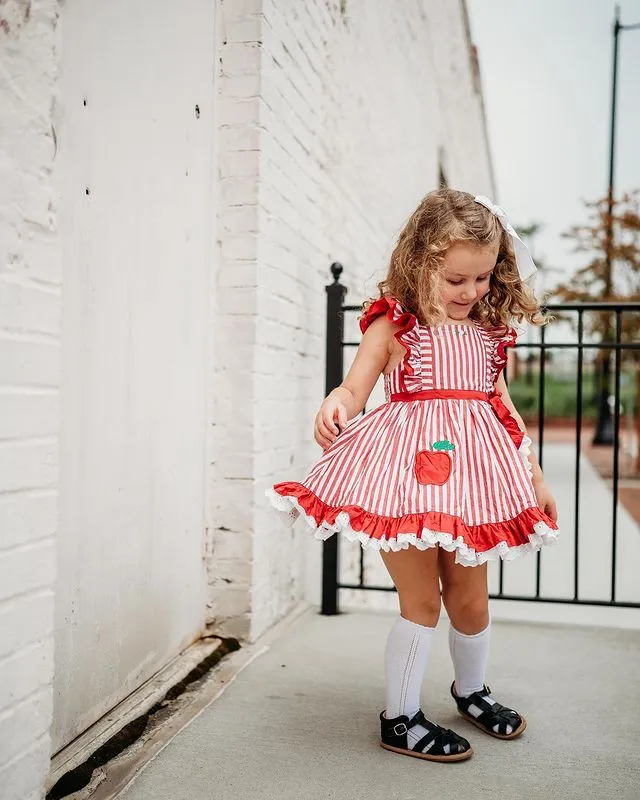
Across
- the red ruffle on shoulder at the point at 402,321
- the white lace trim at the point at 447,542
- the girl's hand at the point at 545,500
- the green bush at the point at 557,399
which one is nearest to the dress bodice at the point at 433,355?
the red ruffle on shoulder at the point at 402,321

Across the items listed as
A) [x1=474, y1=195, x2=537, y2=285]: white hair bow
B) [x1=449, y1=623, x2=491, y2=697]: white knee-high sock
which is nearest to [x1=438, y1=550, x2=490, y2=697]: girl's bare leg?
[x1=449, y1=623, x2=491, y2=697]: white knee-high sock

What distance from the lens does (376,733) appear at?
83.2 inches

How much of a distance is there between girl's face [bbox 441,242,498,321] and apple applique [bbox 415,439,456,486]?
372 mm

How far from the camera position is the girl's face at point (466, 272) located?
1975 mm

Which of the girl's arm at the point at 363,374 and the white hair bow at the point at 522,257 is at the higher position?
the white hair bow at the point at 522,257

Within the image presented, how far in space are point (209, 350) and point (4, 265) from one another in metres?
1.34

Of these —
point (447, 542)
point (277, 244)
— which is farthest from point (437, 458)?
point (277, 244)

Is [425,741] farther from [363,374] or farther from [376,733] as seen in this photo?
[363,374]

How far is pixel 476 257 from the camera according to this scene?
6.48ft

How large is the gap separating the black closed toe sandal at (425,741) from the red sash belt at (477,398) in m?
0.74

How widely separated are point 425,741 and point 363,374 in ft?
3.00

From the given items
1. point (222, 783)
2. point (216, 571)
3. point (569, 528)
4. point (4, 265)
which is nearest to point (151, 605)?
point (216, 571)

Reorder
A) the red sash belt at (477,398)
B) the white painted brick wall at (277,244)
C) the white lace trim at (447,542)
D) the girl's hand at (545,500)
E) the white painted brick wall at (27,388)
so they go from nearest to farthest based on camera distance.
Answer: the white painted brick wall at (27,388), the white lace trim at (447,542), the red sash belt at (477,398), the girl's hand at (545,500), the white painted brick wall at (277,244)

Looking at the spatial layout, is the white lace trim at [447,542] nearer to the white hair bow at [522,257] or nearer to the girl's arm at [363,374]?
the girl's arm at [363,374]
